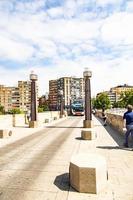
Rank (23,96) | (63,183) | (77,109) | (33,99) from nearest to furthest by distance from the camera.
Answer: (63,183) < (33,99) < (77,109) < (23,96)

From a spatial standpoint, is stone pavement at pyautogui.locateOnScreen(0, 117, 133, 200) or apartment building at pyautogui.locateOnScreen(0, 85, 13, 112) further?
apartment building at pyautogui.locateOnScreen(0, 85, 13, 112)

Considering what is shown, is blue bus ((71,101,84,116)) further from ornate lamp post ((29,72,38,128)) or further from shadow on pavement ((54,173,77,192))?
shadow on pavement ((54,173,77,192))

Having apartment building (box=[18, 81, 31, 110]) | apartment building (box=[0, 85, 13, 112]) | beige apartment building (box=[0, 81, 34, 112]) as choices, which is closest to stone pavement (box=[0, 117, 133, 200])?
beige apartment building (box=[0, 81, 34, 112])

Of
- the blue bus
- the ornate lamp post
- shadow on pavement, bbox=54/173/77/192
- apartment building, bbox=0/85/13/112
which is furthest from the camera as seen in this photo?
apartment building, bbox=0/85/13/112

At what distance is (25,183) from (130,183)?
110 inches

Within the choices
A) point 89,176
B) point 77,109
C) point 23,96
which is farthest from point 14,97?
point 89,176

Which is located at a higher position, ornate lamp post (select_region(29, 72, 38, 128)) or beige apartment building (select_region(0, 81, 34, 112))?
beige apartment building (select_region(0, 81, 34, 112))

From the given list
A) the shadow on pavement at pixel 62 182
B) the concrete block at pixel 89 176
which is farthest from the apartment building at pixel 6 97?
the concrete block at pixel 89 176

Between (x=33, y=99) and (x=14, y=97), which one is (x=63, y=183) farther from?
(x=14, y=97)

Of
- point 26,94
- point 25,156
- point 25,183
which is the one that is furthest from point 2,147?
point 26,94

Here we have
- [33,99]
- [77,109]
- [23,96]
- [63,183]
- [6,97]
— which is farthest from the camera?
[23,96]

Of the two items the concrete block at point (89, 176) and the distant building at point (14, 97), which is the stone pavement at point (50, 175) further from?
the distant building at point (14, 97)

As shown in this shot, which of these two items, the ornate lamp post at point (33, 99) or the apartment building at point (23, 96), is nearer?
the ornate lamp post at point (33, 99)

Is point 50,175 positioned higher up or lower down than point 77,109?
lower down
